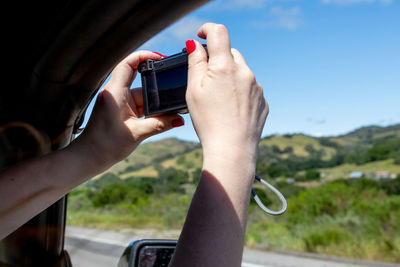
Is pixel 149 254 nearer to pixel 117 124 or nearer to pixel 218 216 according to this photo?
pixel 117 124

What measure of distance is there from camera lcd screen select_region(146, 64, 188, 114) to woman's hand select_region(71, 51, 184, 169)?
0.04 m

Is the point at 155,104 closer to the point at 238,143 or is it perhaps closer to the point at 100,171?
the point at 100,171

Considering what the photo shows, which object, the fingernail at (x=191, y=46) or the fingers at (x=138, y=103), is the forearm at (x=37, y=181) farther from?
the fingernail at (x=191, y=46)

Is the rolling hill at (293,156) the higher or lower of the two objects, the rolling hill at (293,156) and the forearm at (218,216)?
the lower

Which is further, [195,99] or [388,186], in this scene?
[388,186]

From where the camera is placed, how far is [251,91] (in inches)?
29.1

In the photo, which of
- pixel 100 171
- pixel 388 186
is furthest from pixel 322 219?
pixel 100 171

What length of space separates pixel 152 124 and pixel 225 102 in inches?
17.6

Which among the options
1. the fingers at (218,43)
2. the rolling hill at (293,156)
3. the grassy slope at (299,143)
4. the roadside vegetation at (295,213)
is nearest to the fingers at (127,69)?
the fingers at (218,43)

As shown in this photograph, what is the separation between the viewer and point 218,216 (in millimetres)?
650

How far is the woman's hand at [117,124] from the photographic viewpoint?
1120 millimetres

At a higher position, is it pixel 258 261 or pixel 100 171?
pixel 100 171

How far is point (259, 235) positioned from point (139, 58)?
9828mm

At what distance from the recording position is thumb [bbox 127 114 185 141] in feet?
3.60
